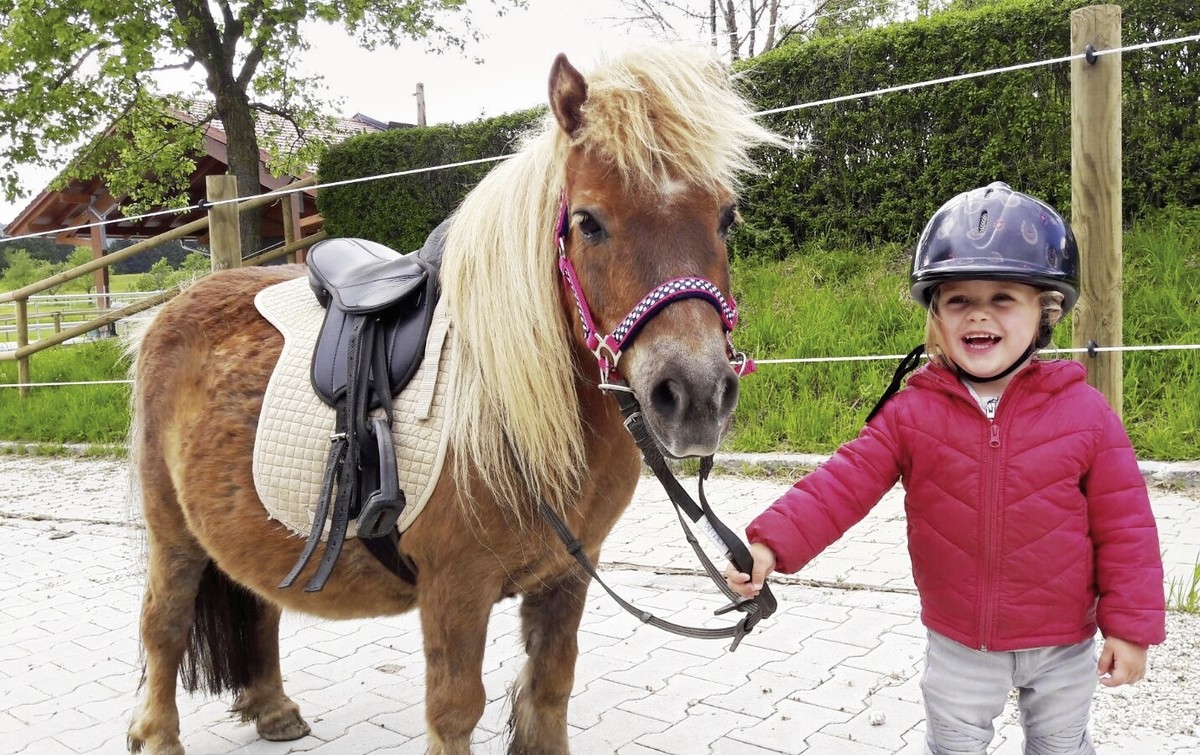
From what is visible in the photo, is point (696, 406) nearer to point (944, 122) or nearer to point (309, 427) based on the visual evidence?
point (309, 427)

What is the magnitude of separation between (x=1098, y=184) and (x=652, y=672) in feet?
8.00

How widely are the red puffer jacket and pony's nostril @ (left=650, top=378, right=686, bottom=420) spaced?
13.3 inches

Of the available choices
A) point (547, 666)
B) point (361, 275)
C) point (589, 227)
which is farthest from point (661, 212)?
point (547, 666)

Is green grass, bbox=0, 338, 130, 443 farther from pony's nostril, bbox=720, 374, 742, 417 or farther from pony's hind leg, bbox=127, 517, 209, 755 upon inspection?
pony's nostril, bbox=720, 374, 742, 417

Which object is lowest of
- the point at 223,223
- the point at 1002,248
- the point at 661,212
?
the point at 1002,248

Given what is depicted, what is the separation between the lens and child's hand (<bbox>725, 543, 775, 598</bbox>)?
161 centimetres

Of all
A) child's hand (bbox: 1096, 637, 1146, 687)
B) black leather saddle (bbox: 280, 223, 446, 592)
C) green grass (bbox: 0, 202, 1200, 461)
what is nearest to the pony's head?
black leather saddle (bbox: 280, 223, 446, 592)

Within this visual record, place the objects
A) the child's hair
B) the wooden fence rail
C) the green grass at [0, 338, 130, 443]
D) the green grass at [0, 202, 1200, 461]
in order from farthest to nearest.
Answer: the green grass at [0, 338, 130, 443]
the wooden fence rail
the green grass at [0, 202, 1200, 461]
the child's hair

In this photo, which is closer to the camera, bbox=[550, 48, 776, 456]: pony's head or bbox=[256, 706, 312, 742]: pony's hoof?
bbox=[550, 48, 776, 456]: pony's head

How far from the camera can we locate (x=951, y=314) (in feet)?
5.73

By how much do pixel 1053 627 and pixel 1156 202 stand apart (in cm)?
623

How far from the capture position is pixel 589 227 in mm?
1702

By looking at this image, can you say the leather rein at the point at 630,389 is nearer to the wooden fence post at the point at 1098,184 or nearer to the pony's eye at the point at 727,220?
the pony's eye at the point at 727,220

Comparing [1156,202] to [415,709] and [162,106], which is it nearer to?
[415,709]
